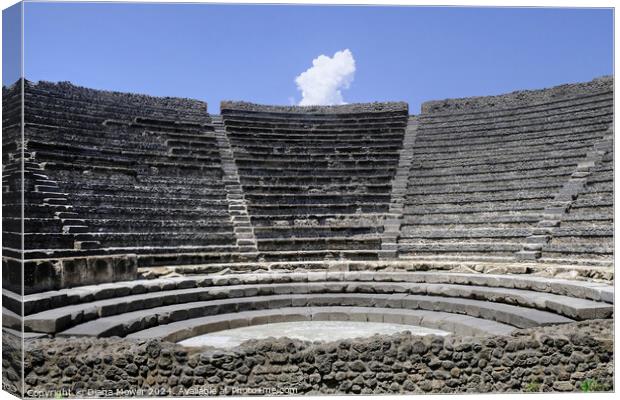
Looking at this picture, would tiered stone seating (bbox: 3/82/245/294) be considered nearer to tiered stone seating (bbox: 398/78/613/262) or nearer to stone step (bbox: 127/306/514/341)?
stone step (bbox: 127/306/514/341)

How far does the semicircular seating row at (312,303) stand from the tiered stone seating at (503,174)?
2156mm

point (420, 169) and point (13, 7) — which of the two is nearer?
point (13, 7)

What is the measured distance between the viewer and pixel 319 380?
6246 mm

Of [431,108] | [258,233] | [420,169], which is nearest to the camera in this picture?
[258,233]

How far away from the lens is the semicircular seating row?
27.4 ft

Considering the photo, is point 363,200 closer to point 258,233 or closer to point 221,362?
point 258,233

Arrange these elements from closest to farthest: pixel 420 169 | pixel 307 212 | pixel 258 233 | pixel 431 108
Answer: pixel 258 233 < pixel 307 212 < pixel 420 169 < pixel 431 108

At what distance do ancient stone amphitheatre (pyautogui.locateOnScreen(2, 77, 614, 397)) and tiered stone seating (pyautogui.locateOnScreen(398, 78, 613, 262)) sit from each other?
64 mm

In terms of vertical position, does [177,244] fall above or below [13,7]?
below

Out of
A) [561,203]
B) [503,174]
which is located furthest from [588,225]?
[503,174]

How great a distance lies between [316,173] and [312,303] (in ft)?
21.8

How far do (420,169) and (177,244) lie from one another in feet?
25.2

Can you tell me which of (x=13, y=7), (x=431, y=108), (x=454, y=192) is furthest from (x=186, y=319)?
(x=431, y=108)

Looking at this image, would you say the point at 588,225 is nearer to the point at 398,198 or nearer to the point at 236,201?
the point at 398,198
